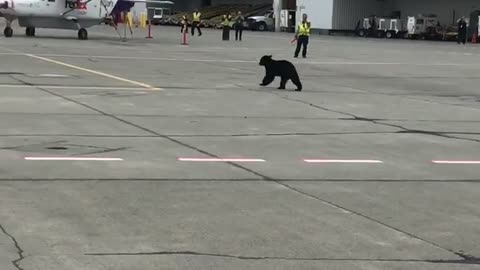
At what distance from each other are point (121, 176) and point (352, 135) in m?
4.91

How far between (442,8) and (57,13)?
40.0 metres

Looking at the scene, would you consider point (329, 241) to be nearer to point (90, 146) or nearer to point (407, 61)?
point (90, 146)

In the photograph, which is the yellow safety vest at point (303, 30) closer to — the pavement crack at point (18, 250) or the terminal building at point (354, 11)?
the pavement crack at point (18, 250)

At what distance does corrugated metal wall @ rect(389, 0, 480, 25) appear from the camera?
65.4m

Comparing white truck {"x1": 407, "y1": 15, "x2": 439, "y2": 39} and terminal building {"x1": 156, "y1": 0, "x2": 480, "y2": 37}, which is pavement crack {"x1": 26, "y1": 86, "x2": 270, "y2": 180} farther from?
terminal building {"x1": 156, "y1": 0, "x2": 480, "y2": 37}

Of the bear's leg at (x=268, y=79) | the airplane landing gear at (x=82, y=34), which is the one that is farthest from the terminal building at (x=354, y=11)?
the bear's leg at (x=268, y=79)

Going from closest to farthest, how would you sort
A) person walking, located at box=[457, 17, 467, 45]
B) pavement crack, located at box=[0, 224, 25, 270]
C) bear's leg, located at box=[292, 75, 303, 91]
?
pavement crack, located at box=[0, 224, 25, 270]
bear's leg, located at box=[292, 75, 303, 91]
person walking, located at box=[457, 17, 467, 45]

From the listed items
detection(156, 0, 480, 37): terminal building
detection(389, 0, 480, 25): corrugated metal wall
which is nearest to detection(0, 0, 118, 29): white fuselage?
detection(156, 0, 480, 37): terminal building

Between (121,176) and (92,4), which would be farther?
(92,4)

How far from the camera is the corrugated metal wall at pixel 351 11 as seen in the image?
71.8m

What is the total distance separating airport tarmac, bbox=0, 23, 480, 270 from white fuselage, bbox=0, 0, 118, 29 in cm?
2154

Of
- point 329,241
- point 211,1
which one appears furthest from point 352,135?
point 211,1

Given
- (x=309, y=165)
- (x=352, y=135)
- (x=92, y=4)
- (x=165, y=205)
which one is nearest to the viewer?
(x=165, y=205)

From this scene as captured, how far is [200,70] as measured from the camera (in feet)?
78.9
